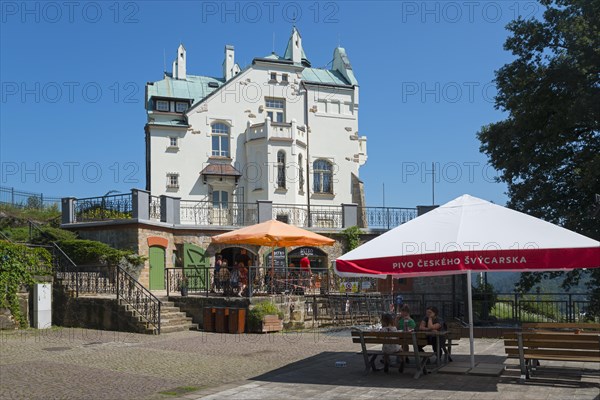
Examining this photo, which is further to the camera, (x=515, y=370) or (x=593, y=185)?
(x=593, y=185)

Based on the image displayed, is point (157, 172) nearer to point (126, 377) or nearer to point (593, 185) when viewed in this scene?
point (593, 185)

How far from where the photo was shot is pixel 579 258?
8836 mm

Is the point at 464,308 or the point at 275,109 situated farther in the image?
the point at 275,109

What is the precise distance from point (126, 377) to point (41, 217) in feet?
70.5

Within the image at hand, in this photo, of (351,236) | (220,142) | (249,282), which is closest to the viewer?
(249,282)

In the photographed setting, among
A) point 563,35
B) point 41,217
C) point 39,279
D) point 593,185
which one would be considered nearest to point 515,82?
point 563,35

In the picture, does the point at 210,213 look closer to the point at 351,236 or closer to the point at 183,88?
the point at 351,236

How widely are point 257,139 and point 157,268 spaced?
42.6 feet

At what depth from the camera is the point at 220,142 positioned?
36688 mm

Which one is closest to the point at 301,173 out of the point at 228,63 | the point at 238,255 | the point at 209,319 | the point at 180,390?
the point at 238,255

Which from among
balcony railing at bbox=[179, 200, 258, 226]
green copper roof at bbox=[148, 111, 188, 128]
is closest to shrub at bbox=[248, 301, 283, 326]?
balcony railing at bbox=[179, 200, 258, 226]

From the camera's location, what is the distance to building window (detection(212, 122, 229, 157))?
36.6 meters

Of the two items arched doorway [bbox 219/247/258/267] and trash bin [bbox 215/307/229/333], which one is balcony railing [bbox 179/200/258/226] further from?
trash bin [bbox 215/307/229/333]

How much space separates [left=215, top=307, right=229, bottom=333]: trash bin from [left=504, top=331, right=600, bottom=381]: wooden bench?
33.3 feet
